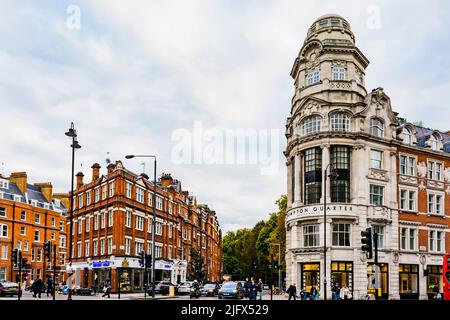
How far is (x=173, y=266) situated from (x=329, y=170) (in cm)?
3331

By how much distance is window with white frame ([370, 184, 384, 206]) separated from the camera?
5534 centimetres

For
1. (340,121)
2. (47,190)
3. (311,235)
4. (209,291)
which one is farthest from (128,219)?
(47,190)

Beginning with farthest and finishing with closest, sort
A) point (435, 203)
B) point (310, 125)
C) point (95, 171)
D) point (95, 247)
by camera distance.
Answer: point (95, 171) < point (95, 247) < point (435, 203) < point (310, 125)

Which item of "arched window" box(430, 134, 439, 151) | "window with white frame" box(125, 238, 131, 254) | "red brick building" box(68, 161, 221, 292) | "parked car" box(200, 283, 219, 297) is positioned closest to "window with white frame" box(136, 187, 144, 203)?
"red brick building" box(68, 161, 221, 292)

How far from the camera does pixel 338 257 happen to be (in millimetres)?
52719

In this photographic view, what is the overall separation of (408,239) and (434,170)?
8.88 meters

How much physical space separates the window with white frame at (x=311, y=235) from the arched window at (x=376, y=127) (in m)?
11.1

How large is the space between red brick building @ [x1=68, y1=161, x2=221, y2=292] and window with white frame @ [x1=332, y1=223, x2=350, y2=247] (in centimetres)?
2521

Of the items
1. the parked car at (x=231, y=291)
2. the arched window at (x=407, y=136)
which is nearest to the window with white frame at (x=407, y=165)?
the arched window at (x=407, y=136)

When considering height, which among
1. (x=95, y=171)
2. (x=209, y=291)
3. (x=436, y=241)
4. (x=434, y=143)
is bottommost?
(x=209, y=291)

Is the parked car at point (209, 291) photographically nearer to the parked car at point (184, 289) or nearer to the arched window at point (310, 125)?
the parked car at point (184, 289)

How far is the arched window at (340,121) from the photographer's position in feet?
180

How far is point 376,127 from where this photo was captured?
56.7 meters

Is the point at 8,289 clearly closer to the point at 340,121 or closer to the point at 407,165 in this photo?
the point at 340,121
